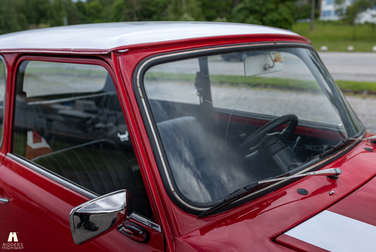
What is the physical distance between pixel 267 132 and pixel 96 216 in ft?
3.38

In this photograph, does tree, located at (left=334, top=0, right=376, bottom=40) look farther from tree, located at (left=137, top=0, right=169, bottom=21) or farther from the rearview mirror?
the rearview mirror

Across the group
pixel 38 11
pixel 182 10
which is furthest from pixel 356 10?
pixel 38 11

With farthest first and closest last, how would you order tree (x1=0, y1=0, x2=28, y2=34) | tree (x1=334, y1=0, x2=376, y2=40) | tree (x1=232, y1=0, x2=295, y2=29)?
1. tree (x1=0, y1=0, x2=28, y2=34)
2. tree (x1=334, y1=0, x2=376, y2=40)
3. tree (x1=232, y1=0, x2=295, y2=29)

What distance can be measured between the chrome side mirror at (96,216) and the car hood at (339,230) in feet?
1.78

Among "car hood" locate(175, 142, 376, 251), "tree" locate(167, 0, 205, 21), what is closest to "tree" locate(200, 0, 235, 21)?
"tree" locate(167, 0, 205, 21)

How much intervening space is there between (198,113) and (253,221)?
0.64m

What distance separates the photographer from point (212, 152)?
1.49 meters

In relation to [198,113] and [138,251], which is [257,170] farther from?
[138,251]

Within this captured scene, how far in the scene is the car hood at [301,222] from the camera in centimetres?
108

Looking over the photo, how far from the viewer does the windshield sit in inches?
55.2

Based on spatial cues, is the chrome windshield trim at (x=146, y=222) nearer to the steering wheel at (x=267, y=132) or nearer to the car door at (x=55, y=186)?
the car door at (x=55, y=186)

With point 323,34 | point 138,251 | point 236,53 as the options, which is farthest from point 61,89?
point 323,34

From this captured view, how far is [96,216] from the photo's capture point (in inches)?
42.3

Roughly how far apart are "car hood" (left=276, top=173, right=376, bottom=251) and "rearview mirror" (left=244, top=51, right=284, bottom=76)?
78 centimetres
